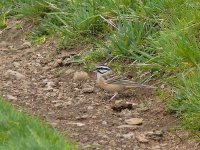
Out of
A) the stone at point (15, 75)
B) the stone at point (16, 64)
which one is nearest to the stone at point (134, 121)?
the stone at point (15, 75)

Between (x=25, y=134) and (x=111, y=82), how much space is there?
204 cm

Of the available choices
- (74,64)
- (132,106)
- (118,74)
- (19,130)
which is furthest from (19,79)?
(19,130)

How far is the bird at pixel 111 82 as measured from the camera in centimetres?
789

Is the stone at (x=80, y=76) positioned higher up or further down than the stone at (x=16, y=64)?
higher up

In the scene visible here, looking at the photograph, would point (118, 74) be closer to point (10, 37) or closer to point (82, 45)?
point (82, 45)

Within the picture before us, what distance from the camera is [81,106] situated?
7.75m

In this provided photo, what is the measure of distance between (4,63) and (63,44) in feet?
2.97

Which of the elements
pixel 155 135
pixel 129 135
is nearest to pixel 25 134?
pixel 129 135

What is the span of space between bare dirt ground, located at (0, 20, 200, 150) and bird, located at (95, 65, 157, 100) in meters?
0.11

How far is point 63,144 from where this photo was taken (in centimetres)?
588

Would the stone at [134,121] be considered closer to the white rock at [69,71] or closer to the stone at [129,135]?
the stone at [129,135]

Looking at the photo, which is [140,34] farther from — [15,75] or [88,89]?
[15,75]

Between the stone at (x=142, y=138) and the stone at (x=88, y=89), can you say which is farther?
the stone at (x=88, y=89)

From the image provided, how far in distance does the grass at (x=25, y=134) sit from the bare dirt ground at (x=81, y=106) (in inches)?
14.1
